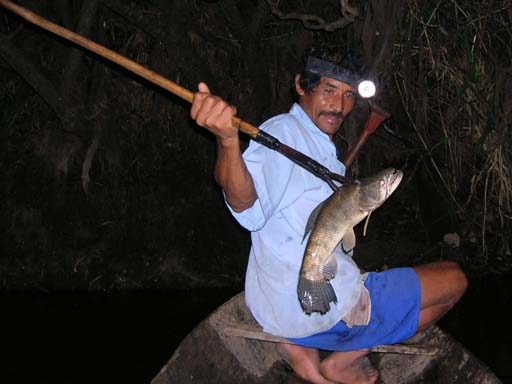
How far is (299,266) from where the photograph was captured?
2.83 metres

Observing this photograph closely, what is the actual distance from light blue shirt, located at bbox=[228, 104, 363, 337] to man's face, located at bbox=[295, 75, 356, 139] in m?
0.05

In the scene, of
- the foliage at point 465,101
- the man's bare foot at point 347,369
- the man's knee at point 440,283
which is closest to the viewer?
the man's knee at point 440,283

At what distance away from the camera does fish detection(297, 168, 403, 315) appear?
2.27m

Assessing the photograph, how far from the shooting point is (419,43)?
5.31m

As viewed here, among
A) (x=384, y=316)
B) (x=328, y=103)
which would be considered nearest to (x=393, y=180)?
(x=328, y=103)

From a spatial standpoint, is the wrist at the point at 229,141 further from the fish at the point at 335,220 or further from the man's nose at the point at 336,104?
the man's nose at the point at 336,104

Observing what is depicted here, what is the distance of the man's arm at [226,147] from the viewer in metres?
2.30

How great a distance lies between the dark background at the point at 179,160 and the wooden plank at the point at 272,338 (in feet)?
6.78

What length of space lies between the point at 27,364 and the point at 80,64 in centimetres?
272

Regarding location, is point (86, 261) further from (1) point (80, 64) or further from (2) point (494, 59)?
(2) point (494, 59)

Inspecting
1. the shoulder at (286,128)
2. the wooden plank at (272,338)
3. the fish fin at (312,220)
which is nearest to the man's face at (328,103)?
the shoulder at (286,128)

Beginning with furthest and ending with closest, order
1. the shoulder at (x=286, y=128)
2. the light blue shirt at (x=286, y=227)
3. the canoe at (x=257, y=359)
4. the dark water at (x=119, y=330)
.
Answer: the dark water at (x=119, y=330)
the canoe at (x=257, y=359)
the shoulder at (x=286, y=128)
the light blue shirt at (x=286, y=227)

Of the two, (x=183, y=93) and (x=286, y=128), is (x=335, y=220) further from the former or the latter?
(x=183, y=93)

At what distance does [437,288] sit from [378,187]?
113cm
